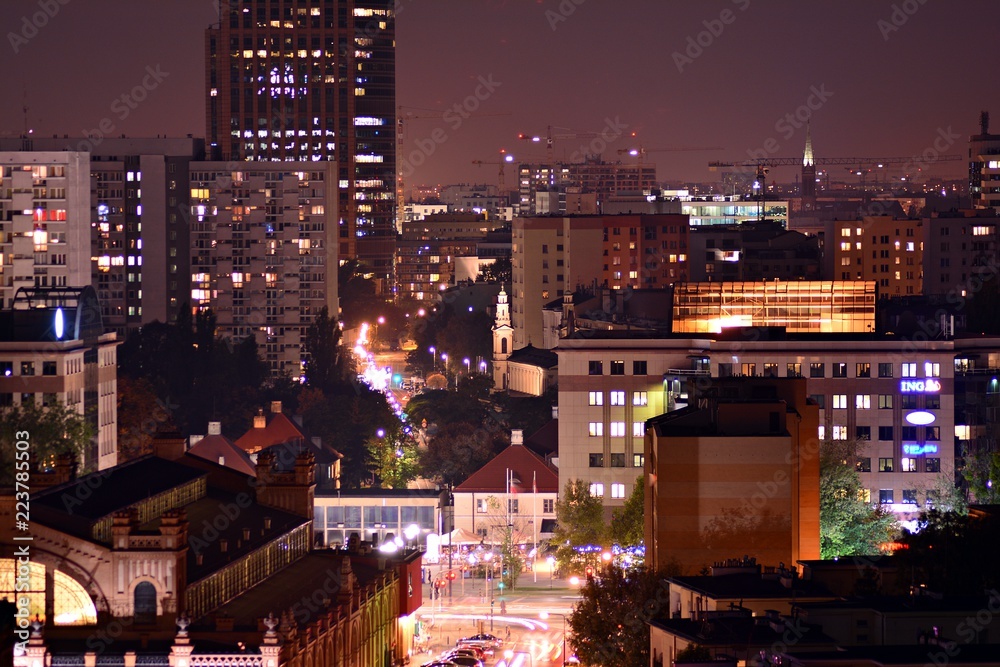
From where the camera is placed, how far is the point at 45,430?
12319cm

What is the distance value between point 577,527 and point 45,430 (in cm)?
2926

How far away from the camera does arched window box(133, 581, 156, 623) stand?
234 feet

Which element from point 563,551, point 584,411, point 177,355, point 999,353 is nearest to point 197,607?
point 563,551

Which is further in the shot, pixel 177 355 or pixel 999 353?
pixel 177 355

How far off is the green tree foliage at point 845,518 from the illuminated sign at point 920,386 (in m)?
12.8

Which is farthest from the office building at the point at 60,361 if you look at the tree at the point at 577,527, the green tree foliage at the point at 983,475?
the green tree foliage at the point at 983,475

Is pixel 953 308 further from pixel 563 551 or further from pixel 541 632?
pixel 541 632

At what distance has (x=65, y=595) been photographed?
235 feet

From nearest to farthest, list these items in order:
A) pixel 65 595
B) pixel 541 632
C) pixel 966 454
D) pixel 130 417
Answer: pixel 65 595 < pixel 541 632 < pixel 966 454 < pixel 130 417

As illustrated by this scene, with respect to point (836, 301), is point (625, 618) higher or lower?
lower

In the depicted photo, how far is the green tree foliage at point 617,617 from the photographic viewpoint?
75.9 m

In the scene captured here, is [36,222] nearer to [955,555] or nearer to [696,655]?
[955,555]

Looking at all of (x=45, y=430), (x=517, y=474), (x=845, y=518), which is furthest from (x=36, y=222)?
(x=845, y=518)

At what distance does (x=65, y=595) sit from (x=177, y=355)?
107 m
